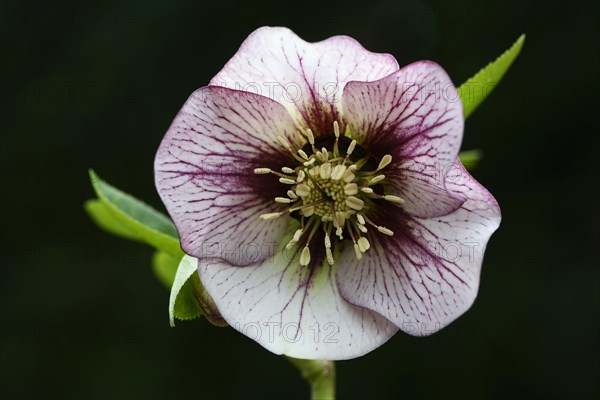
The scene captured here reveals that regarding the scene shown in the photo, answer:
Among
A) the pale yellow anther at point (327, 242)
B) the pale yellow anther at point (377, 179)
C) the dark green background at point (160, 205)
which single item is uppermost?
the pale yellow anther at point (377, 179)

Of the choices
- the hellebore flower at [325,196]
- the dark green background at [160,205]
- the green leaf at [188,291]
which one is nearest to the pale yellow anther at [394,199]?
the hellebore flower at [325,196]

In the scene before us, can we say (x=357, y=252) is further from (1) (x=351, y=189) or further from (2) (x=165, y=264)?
(2) (x=165, y=264)

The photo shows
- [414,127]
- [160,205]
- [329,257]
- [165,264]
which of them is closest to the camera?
[414,127]

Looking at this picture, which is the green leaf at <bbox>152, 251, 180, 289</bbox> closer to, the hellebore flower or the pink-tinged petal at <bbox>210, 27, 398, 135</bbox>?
the hellebore flower

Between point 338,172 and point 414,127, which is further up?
point 414,127

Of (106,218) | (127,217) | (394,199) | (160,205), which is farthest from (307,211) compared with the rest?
(160,205)

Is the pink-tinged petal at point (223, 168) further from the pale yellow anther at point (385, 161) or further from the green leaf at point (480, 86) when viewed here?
the green leaf at point (480, 86)

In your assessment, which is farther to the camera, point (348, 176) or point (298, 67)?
point (348, 176)

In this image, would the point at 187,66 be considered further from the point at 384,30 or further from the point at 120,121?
the point at 384,30
